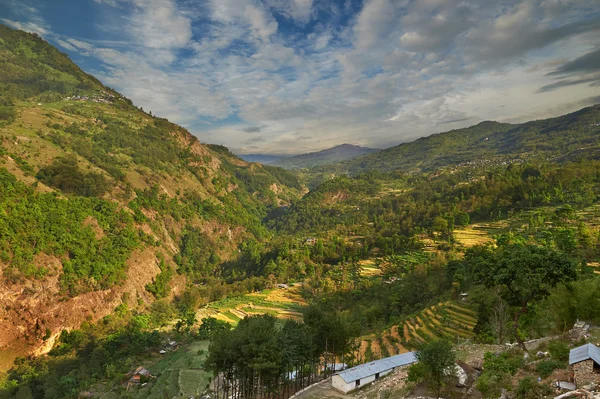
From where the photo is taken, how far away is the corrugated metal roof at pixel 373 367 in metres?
27.8

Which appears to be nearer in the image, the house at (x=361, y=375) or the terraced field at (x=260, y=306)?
the house at (x=361, y=375)

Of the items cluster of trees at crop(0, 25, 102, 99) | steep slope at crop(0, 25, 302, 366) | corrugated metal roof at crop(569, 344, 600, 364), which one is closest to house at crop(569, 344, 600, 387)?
corrugated metal roof at crop(569, 344, 600, 364)

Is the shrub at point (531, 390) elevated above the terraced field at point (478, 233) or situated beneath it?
elevated above

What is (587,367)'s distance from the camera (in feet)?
44.0

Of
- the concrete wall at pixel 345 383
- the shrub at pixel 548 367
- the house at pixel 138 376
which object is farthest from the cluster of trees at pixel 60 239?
the shrub at pixel 548 367

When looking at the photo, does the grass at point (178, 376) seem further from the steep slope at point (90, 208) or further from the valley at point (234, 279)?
the steep slope at point (90, 208)

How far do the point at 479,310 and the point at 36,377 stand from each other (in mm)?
68291


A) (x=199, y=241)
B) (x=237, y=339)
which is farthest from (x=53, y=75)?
(x=237, y=339)

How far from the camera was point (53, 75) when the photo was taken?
185 metres

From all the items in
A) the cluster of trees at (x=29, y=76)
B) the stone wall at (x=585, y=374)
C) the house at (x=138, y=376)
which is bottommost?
the house at (x=138, y=376)

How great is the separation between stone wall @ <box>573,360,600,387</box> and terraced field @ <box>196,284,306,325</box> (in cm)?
5966

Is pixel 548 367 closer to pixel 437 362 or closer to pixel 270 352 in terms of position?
pixel 437 362

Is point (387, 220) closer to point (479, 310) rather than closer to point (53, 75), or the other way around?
point (479, 310)

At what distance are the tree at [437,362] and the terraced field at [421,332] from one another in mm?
20696
